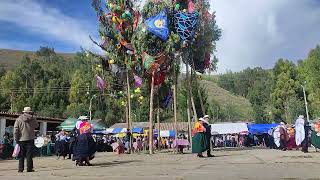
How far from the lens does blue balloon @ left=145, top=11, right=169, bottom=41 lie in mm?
23125

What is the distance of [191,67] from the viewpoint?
2634cm

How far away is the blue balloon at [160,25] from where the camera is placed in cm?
2312

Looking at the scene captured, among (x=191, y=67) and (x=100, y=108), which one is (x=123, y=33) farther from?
(x=100, y=108)

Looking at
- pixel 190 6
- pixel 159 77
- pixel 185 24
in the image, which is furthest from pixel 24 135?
pixel 159 77

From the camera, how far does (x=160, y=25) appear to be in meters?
23.1

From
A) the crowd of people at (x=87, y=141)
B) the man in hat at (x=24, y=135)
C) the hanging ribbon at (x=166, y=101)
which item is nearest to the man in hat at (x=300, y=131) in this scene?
the crowd of people at (x=87, y=141)

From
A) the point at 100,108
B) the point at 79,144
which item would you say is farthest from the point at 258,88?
the point at 79,144

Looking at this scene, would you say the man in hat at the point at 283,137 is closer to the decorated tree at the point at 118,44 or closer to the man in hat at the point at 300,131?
the man in hat at the point at 300,131

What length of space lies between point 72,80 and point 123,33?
65385 mm

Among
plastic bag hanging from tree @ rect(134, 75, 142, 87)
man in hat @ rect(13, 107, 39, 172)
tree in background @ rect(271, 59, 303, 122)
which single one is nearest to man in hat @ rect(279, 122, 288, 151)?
plastic bag hanging from tree @ rect(134, 75, 142, 87)

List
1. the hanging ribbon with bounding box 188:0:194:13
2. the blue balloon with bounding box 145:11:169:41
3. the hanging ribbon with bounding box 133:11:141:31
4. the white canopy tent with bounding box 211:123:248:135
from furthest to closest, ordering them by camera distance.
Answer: the white canopy tent with bounding box 211:123:248:135 < the hanging ribbon with bounding box 133:11:141:31 < the hanging ribbon with bounding box 188:0:194:13 < the blue balloon with bounding box 145:11:169:41

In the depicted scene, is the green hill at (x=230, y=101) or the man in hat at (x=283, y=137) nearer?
the man in hat at (x=283, y=137)

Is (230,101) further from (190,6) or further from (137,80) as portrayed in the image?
(190,6)

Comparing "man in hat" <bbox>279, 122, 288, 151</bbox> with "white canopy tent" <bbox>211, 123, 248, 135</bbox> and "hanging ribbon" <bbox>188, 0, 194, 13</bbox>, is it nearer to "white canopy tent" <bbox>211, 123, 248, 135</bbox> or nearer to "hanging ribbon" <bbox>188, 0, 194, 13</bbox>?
"hanging ribbon" <bbox>188, 0, 194, 13</bbox>
